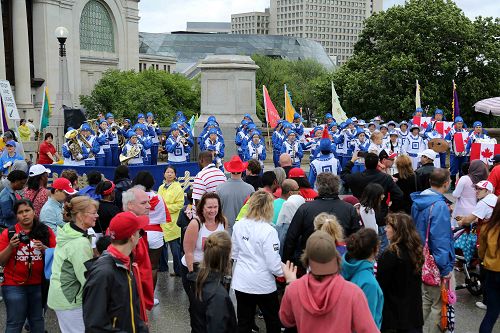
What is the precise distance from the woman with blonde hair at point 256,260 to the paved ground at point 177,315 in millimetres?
1519

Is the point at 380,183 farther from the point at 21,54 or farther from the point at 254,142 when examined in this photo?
the point at 21,54

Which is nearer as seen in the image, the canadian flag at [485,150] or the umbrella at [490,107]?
the canadian flag at [485,150]

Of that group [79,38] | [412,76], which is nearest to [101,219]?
[412,76]

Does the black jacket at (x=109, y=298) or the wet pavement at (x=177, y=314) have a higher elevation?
the black jacket at (x=109, y=298)

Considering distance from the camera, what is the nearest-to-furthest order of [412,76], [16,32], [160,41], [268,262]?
[268,262] < [412,76] < [16,32] < [160,41]

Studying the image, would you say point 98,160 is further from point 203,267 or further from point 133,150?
point 203,267

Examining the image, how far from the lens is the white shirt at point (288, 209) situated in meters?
6.79

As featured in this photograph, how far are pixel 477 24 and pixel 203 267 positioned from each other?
34.1 metres

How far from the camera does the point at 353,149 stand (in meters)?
17.3

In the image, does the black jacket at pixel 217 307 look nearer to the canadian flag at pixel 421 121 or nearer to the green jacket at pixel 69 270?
the green jacket at pixel 69 270

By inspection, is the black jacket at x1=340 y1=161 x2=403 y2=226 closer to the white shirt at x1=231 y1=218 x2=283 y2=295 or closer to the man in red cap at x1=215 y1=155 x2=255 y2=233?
the man in red cap at x1=215 y1=155 x2=255 y2=233

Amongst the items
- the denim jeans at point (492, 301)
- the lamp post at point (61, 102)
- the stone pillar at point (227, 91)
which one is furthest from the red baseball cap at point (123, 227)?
the lamp post at point (61, 102)

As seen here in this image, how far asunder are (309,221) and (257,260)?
2.29ft

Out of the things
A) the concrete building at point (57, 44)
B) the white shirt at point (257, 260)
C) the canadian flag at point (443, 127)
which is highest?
the concrete building at point (57, 44)
